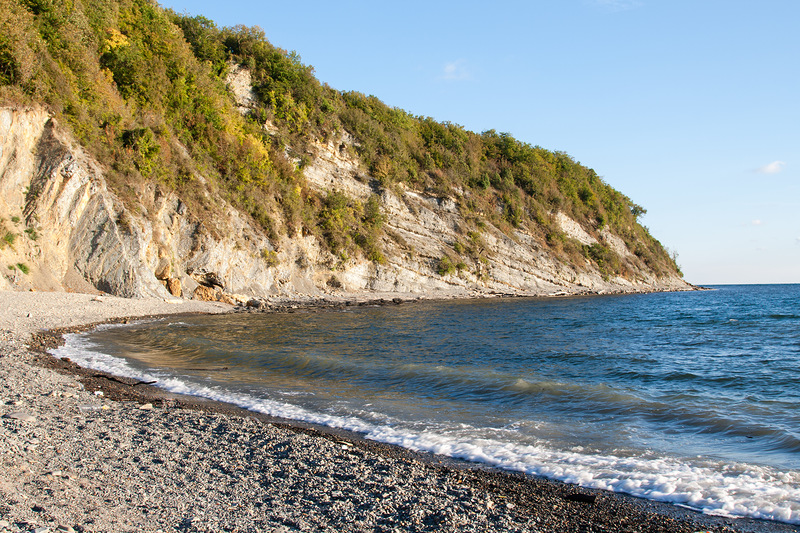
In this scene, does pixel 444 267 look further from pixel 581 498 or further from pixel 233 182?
pixel 581 498

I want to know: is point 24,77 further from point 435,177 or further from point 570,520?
point 435,177

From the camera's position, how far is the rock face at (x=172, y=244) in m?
20.5

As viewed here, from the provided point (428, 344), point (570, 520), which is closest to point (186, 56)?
point (428, 344)

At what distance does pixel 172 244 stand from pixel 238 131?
11881 mm

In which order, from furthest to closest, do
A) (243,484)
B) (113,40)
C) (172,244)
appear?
(113,40), (172,244), (243,484)

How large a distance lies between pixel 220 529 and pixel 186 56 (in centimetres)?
3490

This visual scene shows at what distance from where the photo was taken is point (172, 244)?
2664 cm

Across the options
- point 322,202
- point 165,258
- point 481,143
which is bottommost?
point 165,258

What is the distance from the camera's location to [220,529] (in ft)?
11.9

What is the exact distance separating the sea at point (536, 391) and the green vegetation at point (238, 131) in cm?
1254

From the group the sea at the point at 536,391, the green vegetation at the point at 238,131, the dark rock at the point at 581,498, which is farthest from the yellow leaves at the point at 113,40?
the dark rock at the point at 581,498

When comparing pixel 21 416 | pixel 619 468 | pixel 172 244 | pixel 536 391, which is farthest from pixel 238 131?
pixel 619 468

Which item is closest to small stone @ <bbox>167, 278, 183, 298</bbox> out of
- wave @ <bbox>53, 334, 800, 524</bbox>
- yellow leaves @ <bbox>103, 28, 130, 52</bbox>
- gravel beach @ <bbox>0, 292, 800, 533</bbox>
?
yellow leaves @ <bbox>103, 28, 130, 52</bbox>

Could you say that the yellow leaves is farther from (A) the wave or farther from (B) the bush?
(B) the bush
